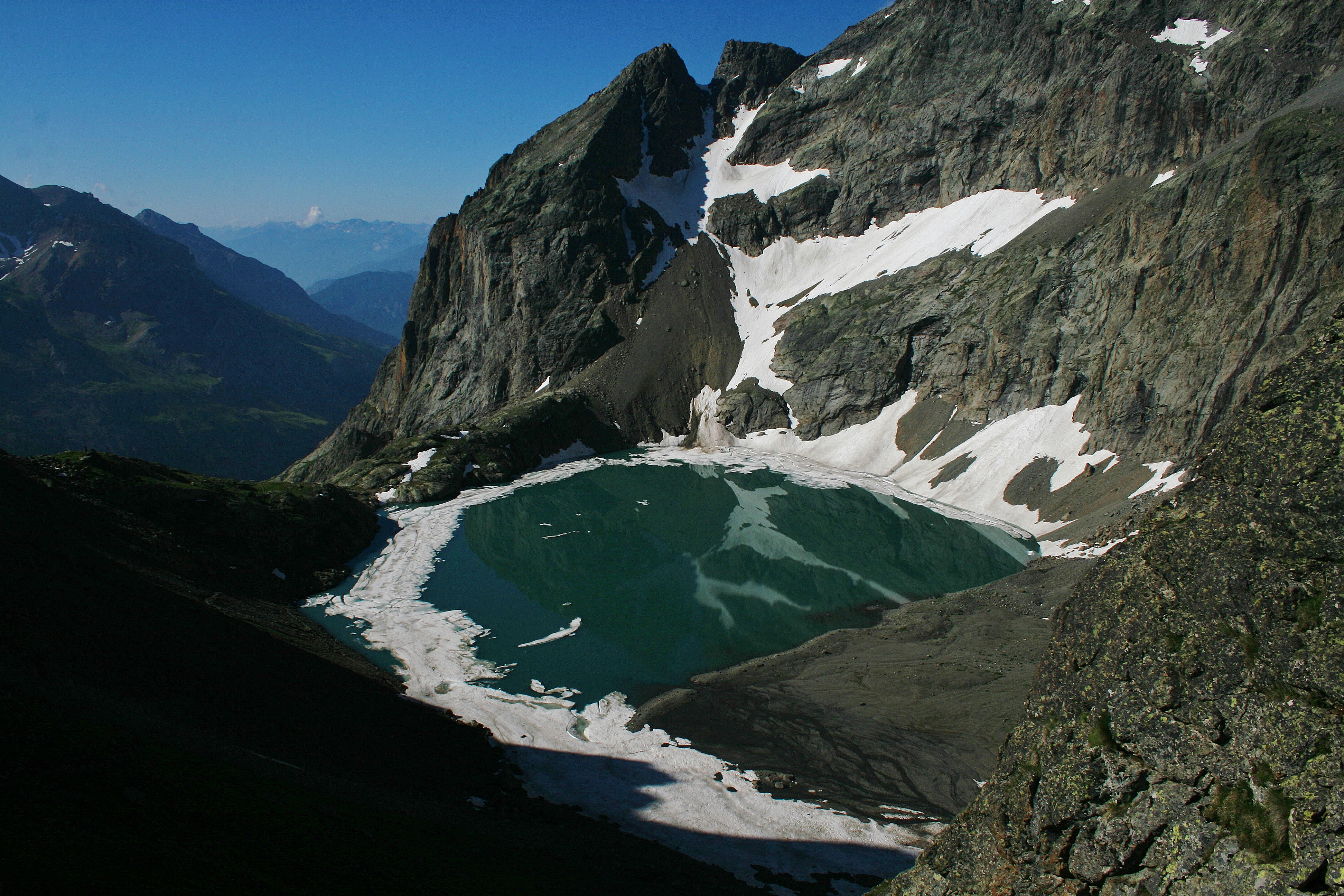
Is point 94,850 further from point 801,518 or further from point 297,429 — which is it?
point 297,429

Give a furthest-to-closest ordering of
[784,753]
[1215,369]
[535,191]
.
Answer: [535,191]
[1215,369]
[784,753]

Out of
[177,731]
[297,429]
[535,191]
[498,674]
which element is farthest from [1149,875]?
[297,429]

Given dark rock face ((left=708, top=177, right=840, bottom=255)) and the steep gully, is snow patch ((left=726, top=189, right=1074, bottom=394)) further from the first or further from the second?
dark rock face ((left=708, top=177, right=840, bottom=255))

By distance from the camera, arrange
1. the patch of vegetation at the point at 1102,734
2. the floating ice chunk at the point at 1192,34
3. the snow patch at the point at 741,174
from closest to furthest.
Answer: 1. the patch of vegetation at the point at 1102,734
2. the floating ice chunk at the point at 1192,34
3. the snow patch at the point at 741,174

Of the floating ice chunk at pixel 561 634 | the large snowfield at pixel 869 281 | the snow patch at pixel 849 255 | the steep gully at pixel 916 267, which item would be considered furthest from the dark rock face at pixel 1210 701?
the snow patch at pixel 849 255

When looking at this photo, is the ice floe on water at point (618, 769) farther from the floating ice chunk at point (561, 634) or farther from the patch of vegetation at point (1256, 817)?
the patch of vegetation at point (1256, 817)

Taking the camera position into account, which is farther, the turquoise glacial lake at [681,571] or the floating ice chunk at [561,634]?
the floating ice chunk at [561,634]
